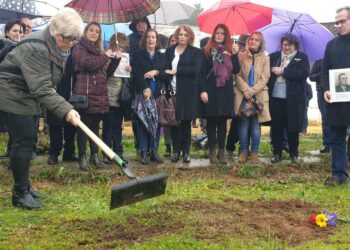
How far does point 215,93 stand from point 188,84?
409 mm

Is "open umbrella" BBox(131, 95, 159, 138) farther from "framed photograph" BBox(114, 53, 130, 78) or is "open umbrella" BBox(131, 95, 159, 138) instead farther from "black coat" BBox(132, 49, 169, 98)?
"framed photograph" BBox(114, 53, 130, 78)

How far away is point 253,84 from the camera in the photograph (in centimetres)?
743

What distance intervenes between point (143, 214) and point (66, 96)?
8.81ft

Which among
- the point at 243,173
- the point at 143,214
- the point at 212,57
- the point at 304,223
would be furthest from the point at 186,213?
the point at 212,57

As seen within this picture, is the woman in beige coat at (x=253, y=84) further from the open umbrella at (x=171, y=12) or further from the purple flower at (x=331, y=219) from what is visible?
the open umbrella at (x=171, y=12)

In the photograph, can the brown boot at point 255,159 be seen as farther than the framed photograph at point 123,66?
Yes

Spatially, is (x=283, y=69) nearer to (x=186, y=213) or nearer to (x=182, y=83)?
(x=182, y=83)

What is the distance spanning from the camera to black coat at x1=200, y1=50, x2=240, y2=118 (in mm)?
7148

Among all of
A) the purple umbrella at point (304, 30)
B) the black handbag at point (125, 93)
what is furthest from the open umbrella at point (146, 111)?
the purple umbrella at point (304, 30)

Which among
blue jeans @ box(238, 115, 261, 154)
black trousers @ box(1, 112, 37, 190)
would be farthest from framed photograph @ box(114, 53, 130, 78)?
black trousers @ box(1, 112, 37, 190)

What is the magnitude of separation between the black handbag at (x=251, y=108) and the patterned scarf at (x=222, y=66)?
50 centimetres

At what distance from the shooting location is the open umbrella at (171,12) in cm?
1273

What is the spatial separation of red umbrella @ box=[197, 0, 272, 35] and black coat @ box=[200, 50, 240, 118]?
1.32 metres

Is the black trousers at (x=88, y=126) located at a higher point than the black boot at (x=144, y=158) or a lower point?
higher
